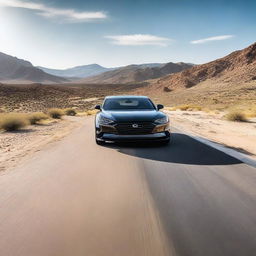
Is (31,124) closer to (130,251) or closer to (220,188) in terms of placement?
(220,188)

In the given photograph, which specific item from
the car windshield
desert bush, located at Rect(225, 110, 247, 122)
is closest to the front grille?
the car windshield

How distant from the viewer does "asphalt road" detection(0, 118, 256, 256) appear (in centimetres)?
346

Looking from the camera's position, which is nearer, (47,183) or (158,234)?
(158,234)

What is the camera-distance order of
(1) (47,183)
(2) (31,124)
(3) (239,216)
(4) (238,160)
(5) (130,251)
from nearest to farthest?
1. (5) (130,251)
2. (3) (239,216)
3. (1) (47,183)
4. (4) (238,160)
5. (2) (31,124)

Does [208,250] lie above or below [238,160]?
above

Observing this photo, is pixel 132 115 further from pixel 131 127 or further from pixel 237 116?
pixel 237 116

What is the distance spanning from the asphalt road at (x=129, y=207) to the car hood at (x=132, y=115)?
6.73ft

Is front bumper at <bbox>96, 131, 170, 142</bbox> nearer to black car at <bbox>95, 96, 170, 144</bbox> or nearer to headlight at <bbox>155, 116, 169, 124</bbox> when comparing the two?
black car at <bbox>95, 96, 170, 144</bbox>

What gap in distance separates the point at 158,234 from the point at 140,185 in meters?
2.06

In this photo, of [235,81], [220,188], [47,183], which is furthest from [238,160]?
[235,81]

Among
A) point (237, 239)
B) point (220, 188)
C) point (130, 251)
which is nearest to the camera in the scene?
point (130, 251)

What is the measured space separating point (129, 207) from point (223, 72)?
9953 cm

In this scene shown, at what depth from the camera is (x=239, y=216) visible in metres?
4.29

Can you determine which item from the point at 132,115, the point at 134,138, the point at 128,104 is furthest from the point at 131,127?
the point at 128,104
